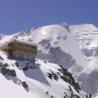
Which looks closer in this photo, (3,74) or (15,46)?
(3,74)

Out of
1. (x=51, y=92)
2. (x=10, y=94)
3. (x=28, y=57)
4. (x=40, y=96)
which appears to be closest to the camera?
(x=10, y=94)

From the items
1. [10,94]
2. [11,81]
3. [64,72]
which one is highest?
[64,72]

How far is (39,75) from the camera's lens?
122m

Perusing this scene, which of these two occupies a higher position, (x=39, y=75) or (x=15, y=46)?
(x=15, y=46)

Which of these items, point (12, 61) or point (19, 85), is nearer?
point (19, 85)

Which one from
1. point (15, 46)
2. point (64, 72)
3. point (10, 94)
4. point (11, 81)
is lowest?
point (10, 94)

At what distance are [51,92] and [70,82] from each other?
22025 mm

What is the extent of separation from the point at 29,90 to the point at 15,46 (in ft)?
96.5

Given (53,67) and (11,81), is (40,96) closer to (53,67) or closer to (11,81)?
(11,81)

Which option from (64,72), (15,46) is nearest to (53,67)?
(64,72)

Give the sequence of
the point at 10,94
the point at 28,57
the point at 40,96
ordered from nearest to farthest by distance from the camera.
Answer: the point at 10,94 < the point at 40,96 < the point at 28,57

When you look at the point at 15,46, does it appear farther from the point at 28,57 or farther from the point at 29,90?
the point at 29,90

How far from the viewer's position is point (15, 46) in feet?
447

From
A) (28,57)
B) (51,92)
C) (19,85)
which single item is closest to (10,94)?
(19,85)
